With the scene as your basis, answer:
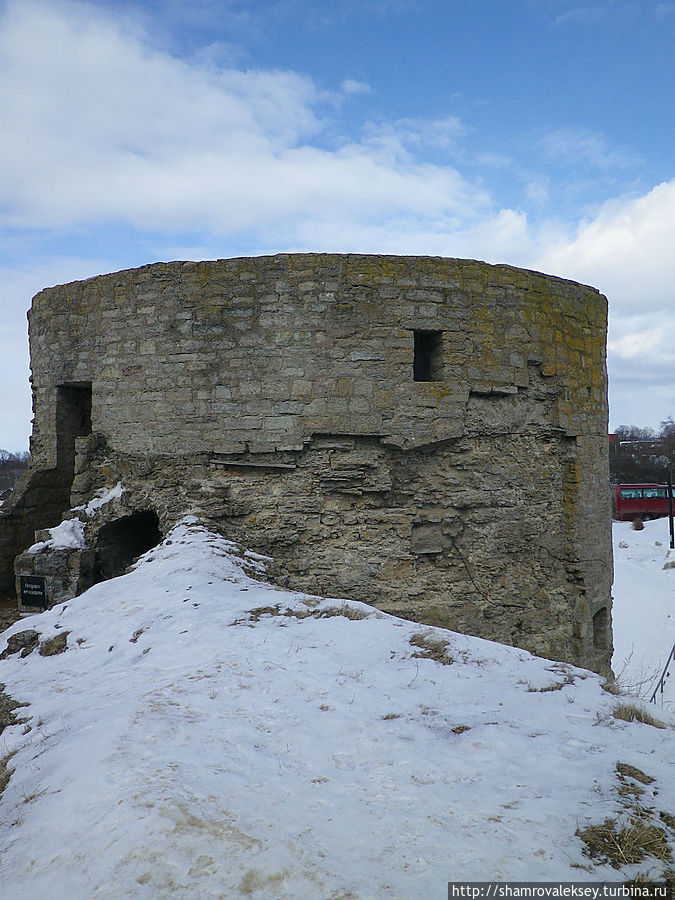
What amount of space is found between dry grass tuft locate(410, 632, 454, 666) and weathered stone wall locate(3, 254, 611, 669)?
84.3 inches

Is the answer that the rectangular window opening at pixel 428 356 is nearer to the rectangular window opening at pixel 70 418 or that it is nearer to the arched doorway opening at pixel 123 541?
the arched doorway opening at pixel 123 541

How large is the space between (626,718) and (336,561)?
3.36m

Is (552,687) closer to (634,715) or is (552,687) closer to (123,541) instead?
(634,715)

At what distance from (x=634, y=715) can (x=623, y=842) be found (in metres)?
1.07

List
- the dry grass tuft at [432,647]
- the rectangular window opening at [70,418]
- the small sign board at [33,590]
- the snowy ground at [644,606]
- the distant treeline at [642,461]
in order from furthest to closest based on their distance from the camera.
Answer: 1. the distant treeline at [642,461]
2. the snowy ground at [644,606]
3. the rectangular window opening at [70,418]
4. the small sign board at [33,590]
5. the dry grass tuft at [432,647]

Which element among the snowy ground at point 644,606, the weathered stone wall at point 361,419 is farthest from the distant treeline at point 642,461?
the weathered stone wall at point 361,419

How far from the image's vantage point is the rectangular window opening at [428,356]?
245 inches

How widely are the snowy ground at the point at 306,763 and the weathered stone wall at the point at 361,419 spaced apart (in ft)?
A: 6.14

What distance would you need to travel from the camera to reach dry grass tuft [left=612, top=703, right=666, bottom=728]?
3.10 meters

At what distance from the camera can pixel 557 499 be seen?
6879 mm

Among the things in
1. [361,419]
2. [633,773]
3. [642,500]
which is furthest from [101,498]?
[642,500]

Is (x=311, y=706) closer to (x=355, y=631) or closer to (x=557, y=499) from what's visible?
(x=355, y=631)

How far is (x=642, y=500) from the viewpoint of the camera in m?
35.9

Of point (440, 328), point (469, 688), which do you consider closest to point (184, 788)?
point (469, 688)
